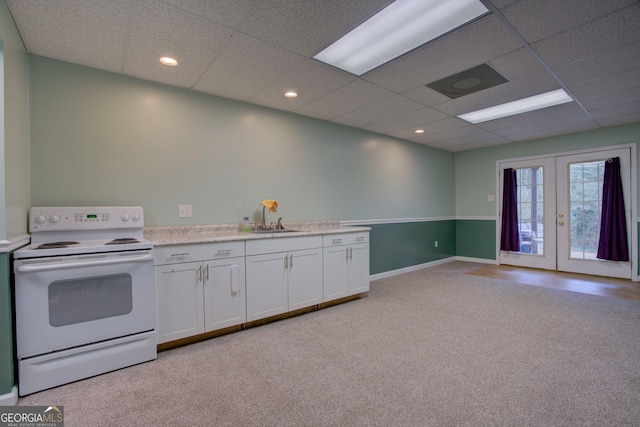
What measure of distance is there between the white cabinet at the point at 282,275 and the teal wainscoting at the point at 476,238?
167 inches

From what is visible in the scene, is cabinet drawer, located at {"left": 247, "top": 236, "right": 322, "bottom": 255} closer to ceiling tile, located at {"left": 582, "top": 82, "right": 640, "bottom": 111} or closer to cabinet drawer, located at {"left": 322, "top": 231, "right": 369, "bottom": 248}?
cabinet drawer, located at {"left": 322, "top": 231, "right": 369, "bottom": 248}

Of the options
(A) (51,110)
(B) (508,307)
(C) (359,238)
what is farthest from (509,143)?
(A) (51,110)

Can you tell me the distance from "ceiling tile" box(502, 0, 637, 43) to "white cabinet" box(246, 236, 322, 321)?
2.42m

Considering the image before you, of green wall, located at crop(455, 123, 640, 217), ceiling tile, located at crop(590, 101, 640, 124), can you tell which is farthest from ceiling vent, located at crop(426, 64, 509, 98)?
green wall, located at crop(455, 123, 640, 217)

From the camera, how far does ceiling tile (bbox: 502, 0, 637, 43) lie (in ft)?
5.96

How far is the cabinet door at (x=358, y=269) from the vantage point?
363 centimetres

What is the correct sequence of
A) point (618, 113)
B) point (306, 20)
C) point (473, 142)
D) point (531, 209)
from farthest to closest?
point (473, 142) → point (531, 209) → point (618, 113) → point (306, 20)

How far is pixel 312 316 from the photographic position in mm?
3170

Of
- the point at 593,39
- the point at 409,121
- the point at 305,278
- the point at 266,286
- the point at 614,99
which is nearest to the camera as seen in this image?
the point at 593,39

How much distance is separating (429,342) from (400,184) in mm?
3216

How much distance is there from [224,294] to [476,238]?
Answer: 17.5ft

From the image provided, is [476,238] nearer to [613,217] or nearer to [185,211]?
[613,217]

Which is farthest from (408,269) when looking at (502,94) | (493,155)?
(502,94)

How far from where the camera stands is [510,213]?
5633 mm
